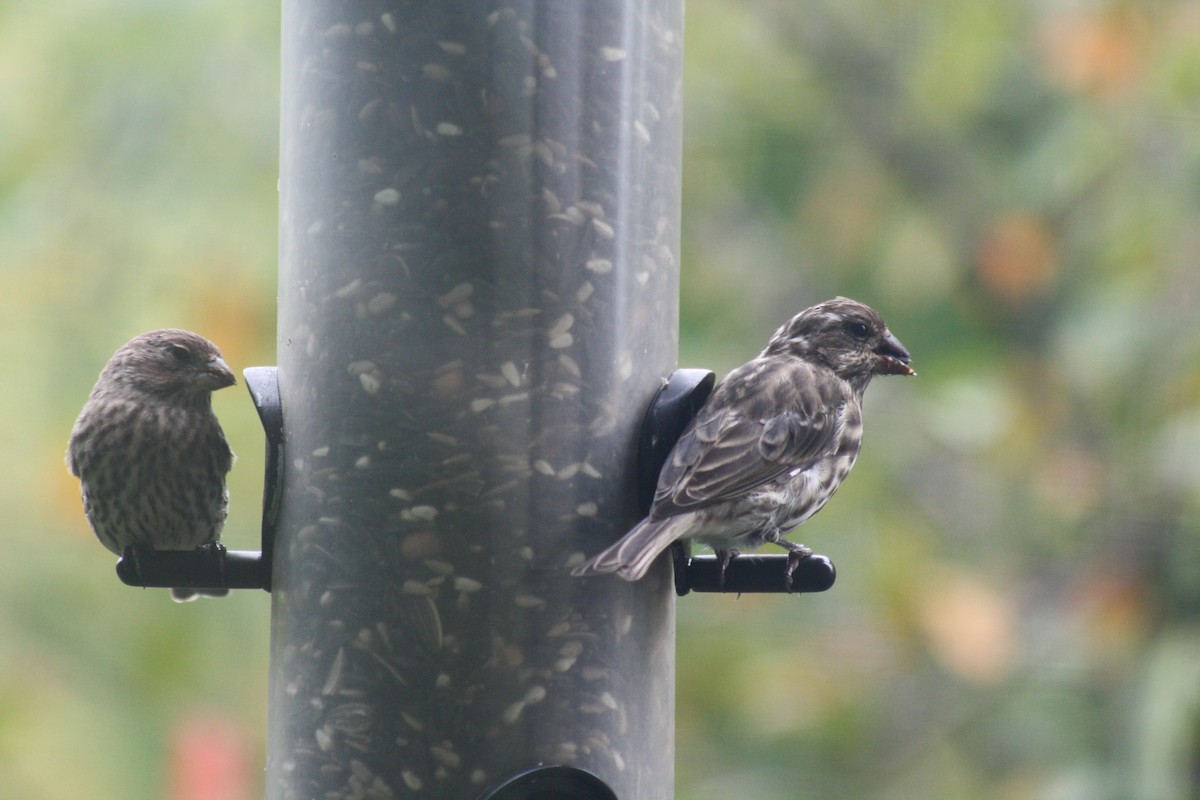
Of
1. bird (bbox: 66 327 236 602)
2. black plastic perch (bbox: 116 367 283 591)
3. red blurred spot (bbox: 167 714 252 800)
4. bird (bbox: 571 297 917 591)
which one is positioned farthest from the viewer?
red blurred spot (bbox: 167 714 252 800)

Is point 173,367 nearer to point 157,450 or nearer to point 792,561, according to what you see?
point 157,450

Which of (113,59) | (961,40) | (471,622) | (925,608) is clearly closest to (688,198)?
(961,40)

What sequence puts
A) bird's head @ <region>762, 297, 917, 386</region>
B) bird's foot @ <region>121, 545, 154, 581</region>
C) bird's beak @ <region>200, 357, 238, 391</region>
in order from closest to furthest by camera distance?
bird's foot @ <region>121, 545, 154, 581</region>, bird's beak @ <region>200, 357, 238, 391</region>, bird's head @ <region>762, 297, 917, 386</region>

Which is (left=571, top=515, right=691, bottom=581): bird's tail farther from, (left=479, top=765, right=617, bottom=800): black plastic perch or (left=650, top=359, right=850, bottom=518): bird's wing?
(left=479, top=765, right=617, bottom=800): black plastic perch

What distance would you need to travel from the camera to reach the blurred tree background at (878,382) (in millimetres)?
7836

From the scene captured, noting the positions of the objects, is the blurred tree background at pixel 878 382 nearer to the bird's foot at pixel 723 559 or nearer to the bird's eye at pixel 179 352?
the bird's eye at pixel 179 352

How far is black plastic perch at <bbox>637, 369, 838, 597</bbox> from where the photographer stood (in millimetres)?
4496

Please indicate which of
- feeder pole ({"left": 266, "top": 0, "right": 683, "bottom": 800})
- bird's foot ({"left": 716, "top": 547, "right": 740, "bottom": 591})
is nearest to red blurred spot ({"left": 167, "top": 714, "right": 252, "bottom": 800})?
feeder pole ({"left": 266, "top": 0, "right": 683, "bottom": 800})

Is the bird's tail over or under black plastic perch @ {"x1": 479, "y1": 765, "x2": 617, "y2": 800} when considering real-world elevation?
over

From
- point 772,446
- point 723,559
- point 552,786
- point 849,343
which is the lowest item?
point 552,786

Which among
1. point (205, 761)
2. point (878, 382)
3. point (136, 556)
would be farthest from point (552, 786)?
point (878, 382)

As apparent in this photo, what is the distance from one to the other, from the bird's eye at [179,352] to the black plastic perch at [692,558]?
1.74 m

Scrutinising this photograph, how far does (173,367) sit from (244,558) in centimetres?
96

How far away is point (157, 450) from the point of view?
5152 mm
